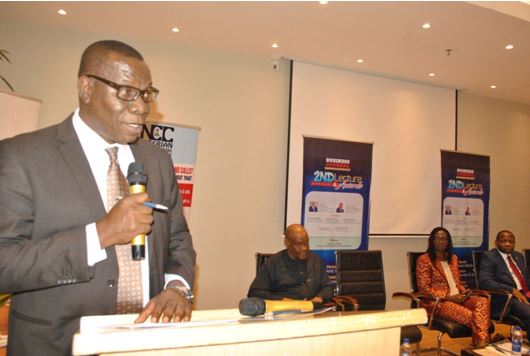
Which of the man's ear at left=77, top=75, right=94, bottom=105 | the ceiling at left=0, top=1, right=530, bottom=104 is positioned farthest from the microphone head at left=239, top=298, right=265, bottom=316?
the ceiling at left=0, top=1, right=530, bottom=104

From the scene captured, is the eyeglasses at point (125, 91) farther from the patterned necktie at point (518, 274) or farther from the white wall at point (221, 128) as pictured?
the patterned necktie at point (518, 274)

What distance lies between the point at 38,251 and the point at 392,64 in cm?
514

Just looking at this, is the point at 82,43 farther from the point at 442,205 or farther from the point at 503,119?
the point at 503,119

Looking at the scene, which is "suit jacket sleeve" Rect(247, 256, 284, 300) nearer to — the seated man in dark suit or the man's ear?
the seated man in dark suit

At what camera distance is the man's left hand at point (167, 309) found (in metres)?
0.91

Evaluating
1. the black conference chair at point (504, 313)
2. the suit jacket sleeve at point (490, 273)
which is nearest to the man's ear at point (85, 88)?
the black conference chair at point (504, 313)

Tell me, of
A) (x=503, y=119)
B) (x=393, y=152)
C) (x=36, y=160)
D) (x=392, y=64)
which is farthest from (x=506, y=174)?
(x=36, y=160)

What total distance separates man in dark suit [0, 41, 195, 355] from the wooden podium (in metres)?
0.17

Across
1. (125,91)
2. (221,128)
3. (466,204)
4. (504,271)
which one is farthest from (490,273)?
(125,91)

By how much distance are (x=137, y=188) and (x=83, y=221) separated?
19 centimetres

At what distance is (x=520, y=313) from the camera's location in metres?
4.05

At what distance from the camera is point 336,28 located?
4.10 metres

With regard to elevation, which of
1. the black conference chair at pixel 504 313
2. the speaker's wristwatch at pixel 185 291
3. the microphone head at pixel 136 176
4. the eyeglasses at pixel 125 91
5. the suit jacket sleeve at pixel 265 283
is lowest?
the black conference chair at pixel 504 313

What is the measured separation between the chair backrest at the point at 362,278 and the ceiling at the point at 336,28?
2483 mm
